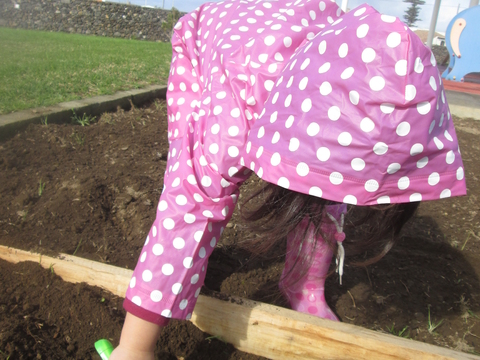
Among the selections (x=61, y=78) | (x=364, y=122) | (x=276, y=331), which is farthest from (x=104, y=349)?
(x=61, y=78)

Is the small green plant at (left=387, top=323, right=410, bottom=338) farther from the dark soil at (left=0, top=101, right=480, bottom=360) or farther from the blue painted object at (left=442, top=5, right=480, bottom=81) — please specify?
the blue painted object at (left=442, top=5, right=480, bottom=81)

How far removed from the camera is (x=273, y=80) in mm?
1161

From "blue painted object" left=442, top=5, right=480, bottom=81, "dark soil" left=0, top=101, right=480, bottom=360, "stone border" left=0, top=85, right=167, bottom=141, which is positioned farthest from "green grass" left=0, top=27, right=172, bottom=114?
"blue painted object" left=442, top=5, right=480, bottom=81

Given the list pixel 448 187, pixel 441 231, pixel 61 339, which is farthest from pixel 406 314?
pixel 61 339

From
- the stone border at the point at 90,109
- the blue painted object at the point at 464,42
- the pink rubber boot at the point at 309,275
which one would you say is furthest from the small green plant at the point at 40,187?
the blue painted object at the point at 464,42

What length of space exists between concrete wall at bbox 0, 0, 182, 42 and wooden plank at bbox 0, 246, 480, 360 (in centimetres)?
1782

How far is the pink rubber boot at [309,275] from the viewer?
1595 millimetres

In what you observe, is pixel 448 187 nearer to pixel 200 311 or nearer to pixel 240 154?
pixel 240 154

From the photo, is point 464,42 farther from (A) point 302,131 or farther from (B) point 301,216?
(A) point 302,131

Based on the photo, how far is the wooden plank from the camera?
1.34 meters

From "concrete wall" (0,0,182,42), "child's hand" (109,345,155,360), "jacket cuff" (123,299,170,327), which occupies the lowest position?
"concrete wall" (0,0,182,42)

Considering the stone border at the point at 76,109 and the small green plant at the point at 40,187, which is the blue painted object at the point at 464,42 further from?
the small green plant at the point at 40,187

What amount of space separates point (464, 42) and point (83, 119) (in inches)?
301

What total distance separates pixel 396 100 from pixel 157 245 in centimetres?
68
